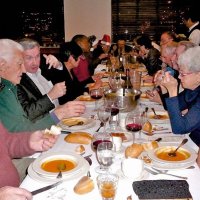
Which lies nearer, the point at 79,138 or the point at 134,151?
the point at 134,151

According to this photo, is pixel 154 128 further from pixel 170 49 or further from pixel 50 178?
pixel 170 49

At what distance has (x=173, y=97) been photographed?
188cm

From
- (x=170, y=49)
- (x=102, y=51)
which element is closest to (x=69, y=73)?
(x=170, y=49)

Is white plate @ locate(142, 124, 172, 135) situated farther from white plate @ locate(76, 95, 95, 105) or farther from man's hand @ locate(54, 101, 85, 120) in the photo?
white plate @ locate(76, 95, 95, 105)

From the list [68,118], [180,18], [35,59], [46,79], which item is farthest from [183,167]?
[180,18]

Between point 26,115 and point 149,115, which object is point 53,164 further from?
point 149,115

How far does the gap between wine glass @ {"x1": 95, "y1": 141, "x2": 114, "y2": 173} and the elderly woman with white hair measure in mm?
570

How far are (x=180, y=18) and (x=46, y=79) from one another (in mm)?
5407

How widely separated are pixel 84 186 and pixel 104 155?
0.63 feet

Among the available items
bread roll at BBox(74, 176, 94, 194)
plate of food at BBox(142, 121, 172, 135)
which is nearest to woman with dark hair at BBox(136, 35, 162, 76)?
plate of food at BBox(142, 121, 172, 135)

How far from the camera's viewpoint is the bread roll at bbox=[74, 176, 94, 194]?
4.02 ft

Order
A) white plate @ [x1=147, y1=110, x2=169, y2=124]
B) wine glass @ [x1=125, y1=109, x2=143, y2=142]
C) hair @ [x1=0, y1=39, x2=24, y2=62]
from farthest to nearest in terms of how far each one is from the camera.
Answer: white plate @ [x1=147, y1=110, x2=169, y2=124] < hair @ [x1=0, y1=39, x2=24, y2=62] < wine glass @ [x1=125, y1=109, x2=143, y2=142]

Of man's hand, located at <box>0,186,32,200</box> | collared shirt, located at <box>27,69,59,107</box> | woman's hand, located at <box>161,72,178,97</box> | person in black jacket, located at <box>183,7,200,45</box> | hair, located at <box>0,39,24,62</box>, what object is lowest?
man's hand, located at <box>0,186,32,200</box>

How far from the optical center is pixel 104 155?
1.38m
